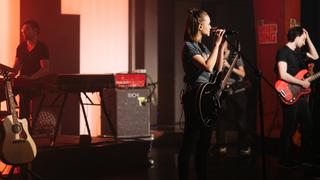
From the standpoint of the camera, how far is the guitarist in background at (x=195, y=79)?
409 centimetres

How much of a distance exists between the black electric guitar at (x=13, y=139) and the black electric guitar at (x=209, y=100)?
178 cm

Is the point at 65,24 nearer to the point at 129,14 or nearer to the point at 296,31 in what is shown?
the point at 129,14

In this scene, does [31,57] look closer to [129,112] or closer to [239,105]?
[129,112]

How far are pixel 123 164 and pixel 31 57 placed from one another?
1.65m

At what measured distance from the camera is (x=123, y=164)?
20.4ft

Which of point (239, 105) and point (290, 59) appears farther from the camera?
point (239, 105)

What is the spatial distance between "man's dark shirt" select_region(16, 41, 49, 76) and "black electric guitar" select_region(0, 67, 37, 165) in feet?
4.10

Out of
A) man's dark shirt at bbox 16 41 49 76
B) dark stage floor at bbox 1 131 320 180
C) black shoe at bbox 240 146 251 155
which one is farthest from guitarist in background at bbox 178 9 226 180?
black shoe at bbox 240 146 251 155

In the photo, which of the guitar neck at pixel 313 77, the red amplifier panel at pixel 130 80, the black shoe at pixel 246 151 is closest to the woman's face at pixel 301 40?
the guitar neck at pixel 313 77

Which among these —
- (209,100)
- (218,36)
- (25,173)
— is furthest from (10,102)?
(218,36)

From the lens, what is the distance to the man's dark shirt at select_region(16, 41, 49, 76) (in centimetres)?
620

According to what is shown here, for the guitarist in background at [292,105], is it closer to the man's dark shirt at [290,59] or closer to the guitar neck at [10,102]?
the man's dark shirt at [290,59]

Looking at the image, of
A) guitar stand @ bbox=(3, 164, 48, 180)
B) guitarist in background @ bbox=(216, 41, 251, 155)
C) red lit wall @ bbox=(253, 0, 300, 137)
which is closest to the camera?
guitar stand @ bbox=(3, 164, 48, 180)

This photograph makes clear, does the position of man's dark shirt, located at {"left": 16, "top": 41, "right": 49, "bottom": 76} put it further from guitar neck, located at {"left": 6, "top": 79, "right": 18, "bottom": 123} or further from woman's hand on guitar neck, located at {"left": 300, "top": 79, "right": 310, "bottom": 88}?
woman's hand on guitar neck, located at {"left": 300, "top": 79, "right": 310, "bottom": 88}
